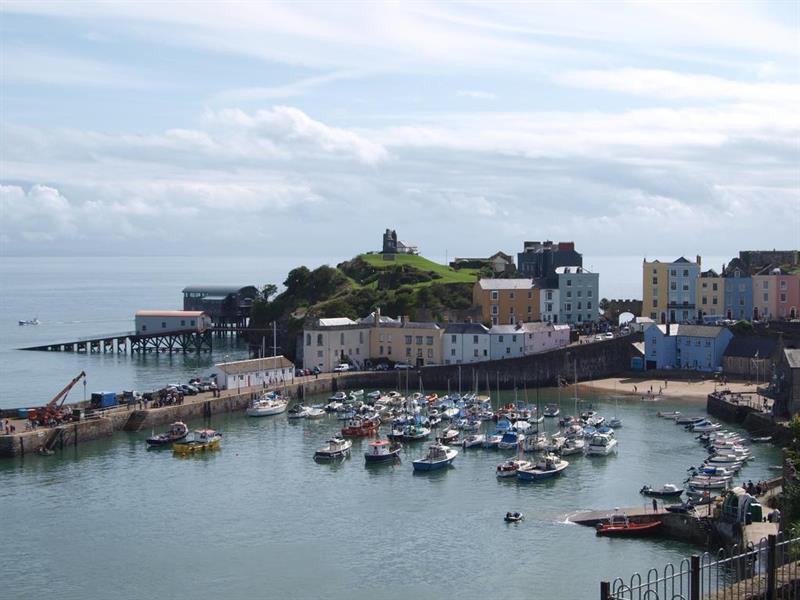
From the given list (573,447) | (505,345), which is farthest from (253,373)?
(573,447)

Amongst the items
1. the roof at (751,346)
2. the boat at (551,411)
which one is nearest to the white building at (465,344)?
the boat at (551,411)

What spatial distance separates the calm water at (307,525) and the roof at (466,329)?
77.2ft

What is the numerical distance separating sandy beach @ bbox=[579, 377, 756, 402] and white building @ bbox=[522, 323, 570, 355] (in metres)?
4.77

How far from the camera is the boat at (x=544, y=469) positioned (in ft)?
145

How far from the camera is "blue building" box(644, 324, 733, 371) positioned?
74688mm

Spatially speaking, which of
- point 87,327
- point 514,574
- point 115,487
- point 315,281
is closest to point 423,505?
point 514,574

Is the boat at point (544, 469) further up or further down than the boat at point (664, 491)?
further up

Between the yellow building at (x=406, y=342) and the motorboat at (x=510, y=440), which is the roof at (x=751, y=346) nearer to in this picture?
the yellow building at (x=406, y=342)

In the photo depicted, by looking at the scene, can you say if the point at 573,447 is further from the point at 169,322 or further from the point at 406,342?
the point at 169,322

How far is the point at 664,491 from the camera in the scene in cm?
4112

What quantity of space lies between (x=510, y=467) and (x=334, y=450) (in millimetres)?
8756

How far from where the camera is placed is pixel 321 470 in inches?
1860

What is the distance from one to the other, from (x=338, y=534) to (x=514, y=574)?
23.3 ft

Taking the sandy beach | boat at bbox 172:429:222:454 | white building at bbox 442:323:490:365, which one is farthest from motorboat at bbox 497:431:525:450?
white building at bbox 442:323:490:365
